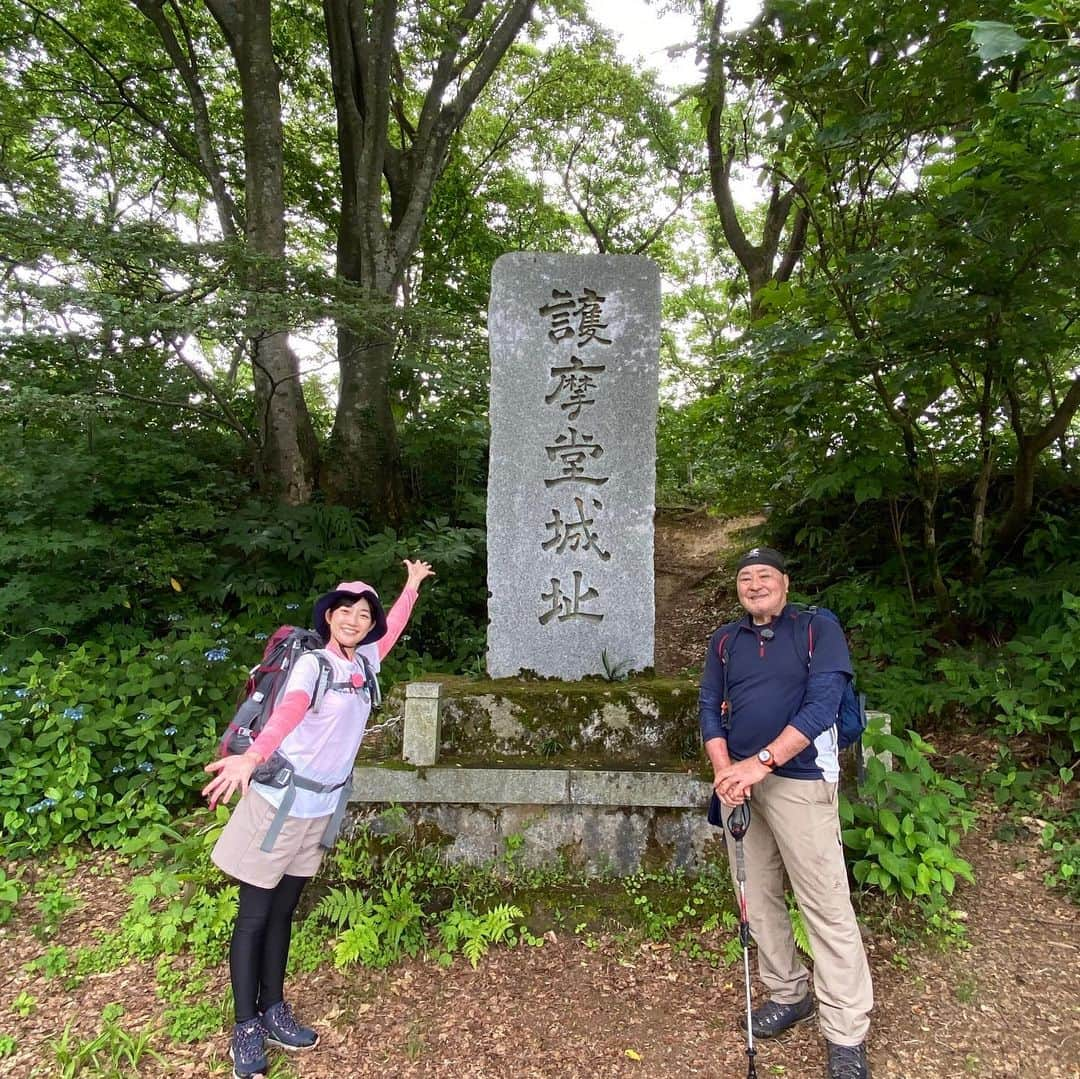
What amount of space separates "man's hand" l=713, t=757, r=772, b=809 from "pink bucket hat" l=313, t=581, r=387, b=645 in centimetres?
139

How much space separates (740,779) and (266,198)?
6.95m

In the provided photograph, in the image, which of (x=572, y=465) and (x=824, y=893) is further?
(x=572, y=465)

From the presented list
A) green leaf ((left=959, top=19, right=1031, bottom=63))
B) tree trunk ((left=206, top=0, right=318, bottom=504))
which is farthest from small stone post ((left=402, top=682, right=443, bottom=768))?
tree trunk ((left=206, top=0, right=318, bottom=504))

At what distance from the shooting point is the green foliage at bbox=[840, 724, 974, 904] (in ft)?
9.78

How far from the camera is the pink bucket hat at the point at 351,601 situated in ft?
7.88

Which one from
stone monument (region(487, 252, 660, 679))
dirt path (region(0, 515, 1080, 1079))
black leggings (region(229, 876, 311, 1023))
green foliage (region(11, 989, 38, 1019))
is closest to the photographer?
black leggings (region(229, 876, 311, 1023))

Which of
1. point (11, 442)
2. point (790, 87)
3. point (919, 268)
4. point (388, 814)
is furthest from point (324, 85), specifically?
point (388, 814)

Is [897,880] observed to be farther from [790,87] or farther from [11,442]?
[11,442]

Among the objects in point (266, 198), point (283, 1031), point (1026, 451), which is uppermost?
point (266, 198)

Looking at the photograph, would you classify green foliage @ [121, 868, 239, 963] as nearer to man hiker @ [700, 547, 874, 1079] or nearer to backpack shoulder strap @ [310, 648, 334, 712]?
backpack shoulder strap @ [310, 648, 334, 712]

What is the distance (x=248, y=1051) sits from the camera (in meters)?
2.36

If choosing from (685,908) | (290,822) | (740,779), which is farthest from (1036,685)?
(290,822)

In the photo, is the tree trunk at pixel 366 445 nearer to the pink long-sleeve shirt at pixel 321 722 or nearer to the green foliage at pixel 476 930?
the green foliage at pixel 476 930

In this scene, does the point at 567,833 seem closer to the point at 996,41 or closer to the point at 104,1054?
the point at 104,1054
